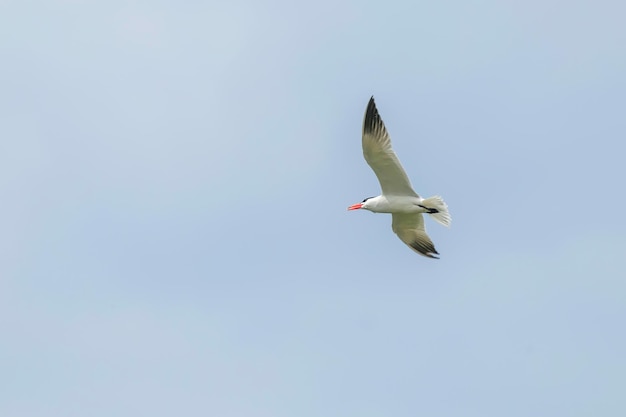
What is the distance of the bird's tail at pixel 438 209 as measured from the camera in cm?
2814

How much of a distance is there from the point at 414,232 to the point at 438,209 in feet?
4.80

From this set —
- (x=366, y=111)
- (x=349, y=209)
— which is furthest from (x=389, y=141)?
(x=349, y=209)

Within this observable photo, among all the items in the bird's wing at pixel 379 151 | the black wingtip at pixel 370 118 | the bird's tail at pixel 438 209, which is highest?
the black wingtip at pixel 370 118

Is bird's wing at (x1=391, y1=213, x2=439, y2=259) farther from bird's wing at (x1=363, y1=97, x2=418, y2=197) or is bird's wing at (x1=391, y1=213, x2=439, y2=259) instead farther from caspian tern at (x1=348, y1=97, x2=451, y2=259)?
bird's wing at (x1=363, y1=97, x2=418, y2=197)

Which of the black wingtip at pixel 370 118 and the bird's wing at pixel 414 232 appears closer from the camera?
the black wingtip at pixel 370 118

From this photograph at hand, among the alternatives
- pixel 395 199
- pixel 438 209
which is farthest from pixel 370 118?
pixel 438 209

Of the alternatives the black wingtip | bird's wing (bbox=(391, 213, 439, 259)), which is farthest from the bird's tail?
the black wingtip

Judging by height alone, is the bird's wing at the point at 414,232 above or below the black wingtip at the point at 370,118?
below

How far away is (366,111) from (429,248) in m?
4.03

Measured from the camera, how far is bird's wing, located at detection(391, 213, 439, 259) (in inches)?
1155

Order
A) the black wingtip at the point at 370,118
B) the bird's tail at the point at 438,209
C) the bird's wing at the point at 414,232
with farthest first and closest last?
the bird's wing at the point at 414,232 < the bird's tail at the point at 438,209 < the black wingtip at the point at 370,118

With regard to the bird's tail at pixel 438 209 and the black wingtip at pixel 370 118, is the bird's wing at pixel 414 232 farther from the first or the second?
the black wingtip at pixel 370 118

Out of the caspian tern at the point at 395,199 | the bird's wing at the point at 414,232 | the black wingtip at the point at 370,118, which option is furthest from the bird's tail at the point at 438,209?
the black wingtip at the point at 370,118

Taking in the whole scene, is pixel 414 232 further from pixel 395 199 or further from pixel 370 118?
pixel 370 118
